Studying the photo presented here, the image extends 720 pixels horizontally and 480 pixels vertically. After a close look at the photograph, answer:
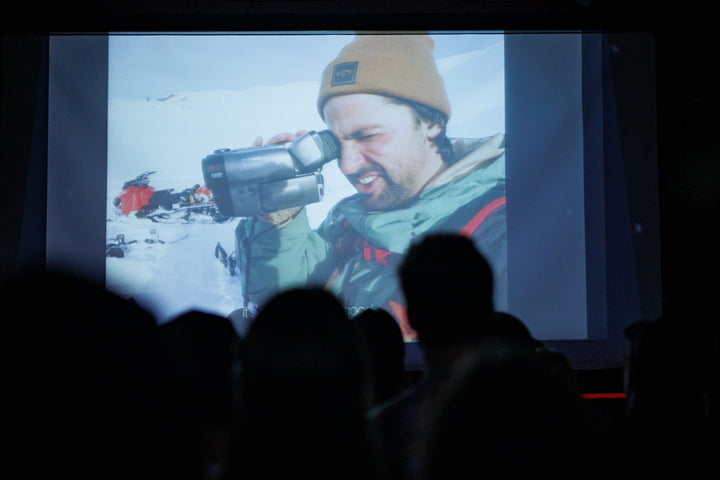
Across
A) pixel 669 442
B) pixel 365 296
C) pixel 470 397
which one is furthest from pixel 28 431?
pixel 365 296

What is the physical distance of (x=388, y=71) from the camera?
4.62 m

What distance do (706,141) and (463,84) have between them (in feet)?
5.79

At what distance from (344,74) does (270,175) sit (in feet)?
2.75

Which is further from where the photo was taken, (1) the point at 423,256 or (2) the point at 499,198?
(2) the point at 499,198

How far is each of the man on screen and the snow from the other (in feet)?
0.32

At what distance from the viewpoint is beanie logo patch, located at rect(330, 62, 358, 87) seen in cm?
464

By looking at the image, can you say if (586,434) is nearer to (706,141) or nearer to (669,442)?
(669,442)

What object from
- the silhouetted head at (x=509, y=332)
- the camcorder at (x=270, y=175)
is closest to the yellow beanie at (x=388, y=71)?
the camcorder at (x=270, y=175)

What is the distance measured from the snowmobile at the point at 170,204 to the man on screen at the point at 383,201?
0.27 m

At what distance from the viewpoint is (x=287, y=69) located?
4.68 metres

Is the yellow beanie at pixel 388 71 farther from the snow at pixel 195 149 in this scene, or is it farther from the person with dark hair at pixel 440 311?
the person with dark hair at pixel 440 311

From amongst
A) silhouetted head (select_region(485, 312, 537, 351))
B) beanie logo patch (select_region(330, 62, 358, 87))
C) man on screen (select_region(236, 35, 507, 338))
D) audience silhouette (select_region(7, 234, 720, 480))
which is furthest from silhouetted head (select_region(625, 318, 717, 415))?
beanie logo patch (select_region(330, 62, 358, 87))

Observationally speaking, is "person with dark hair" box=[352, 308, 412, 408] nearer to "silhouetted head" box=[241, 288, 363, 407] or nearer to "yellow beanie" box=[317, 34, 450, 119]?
"silhouetted head" box=[241, 288, 363, 407]

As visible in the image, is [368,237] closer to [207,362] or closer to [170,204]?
[170,204]
